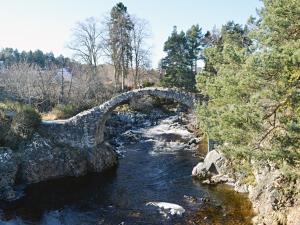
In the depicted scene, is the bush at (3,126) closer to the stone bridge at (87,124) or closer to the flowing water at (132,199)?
the stone bridge at (87,124)

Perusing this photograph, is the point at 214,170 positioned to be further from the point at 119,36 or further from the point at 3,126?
the point at 119,36

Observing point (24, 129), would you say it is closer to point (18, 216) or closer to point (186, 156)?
point (18, 216)

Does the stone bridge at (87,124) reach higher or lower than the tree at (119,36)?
lower

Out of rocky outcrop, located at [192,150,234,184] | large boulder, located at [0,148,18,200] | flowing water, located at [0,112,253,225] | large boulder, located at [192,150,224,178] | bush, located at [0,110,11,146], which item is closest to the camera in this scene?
flowing water, located at [0,112,253,225]

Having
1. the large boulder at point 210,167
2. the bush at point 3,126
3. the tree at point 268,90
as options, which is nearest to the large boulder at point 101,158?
the bush at point 3,126

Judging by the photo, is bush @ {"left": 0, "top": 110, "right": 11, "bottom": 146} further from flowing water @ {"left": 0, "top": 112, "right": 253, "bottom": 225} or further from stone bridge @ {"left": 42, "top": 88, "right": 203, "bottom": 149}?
flowing water @ {"left": 0, "top": 112, "right": 253, "bottom": 225}

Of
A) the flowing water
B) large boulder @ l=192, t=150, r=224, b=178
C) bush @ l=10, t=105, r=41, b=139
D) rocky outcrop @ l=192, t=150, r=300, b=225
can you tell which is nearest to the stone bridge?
bush @ l=10, t=105, r=41, b=139

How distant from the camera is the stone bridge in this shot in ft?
78.7

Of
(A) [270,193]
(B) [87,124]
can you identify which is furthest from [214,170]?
(B) [87,124]

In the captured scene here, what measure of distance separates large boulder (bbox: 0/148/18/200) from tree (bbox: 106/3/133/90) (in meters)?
27.1

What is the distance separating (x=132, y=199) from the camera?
18.8 meters

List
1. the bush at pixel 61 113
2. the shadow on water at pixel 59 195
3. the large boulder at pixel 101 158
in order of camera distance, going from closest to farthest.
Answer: the shadow on water at pixel 59 195 → the large boulder at pixel 101 158 → the bush at pixel 61 113

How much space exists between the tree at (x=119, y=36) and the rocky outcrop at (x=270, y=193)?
29569 millimetres

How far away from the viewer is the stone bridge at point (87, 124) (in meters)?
24.0
